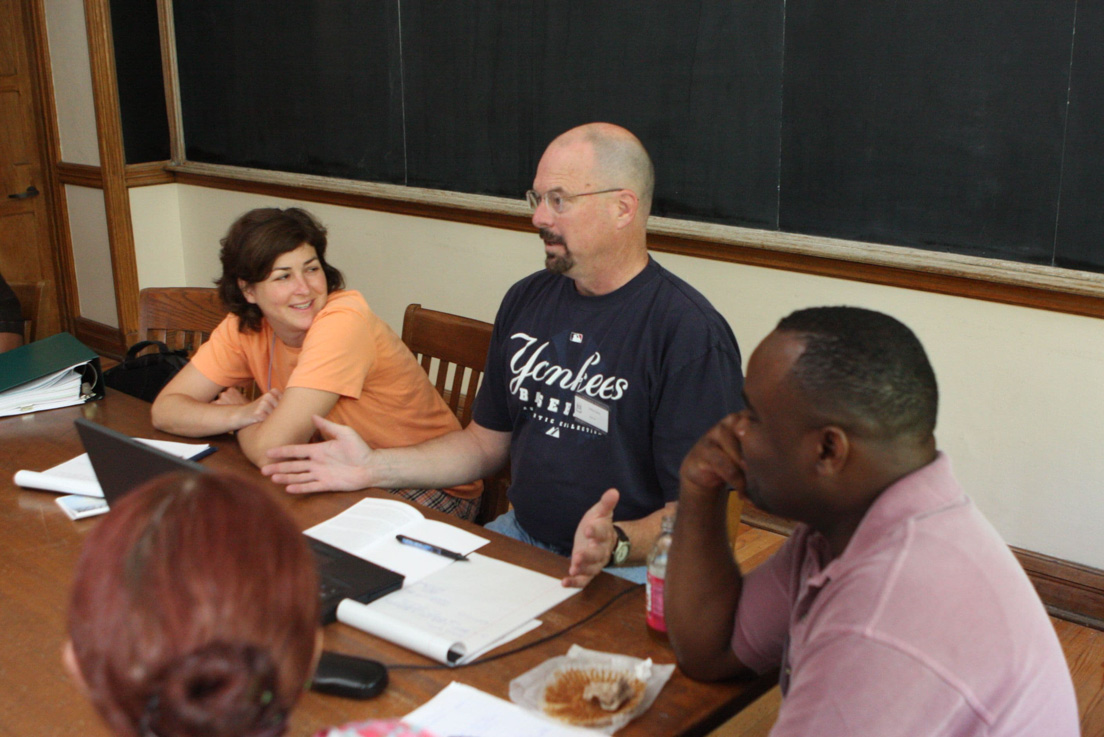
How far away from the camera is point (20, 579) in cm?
149

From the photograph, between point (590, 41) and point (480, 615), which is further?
point (590, 41)

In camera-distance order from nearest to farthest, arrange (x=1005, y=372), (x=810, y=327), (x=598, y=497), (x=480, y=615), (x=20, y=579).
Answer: (x=810, y=327) → (x=480, y=615) → (x=20, y=579) → (x=598, y=497) → (x=1005, y=372)

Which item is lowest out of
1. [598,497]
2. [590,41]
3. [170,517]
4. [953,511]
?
[598,497]

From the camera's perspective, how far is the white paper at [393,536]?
1.50 m

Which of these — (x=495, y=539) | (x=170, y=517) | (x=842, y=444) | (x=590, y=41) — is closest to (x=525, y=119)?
(x=590, y=41)

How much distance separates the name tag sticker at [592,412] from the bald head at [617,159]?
382 millimetres

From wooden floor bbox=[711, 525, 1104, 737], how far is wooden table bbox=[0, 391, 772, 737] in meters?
0.76

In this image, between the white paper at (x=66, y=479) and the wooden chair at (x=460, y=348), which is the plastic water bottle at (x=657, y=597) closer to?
the wooden chair at (x=460, y=348)

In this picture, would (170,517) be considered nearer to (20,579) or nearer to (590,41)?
(20,579)

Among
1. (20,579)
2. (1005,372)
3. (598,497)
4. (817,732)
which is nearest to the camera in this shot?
(817,732)

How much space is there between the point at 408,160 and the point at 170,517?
337cm

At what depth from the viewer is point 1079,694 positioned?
2.28 metres

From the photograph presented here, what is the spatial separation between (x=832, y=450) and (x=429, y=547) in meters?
0.72

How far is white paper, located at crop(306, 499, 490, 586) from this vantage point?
1.50 meters
